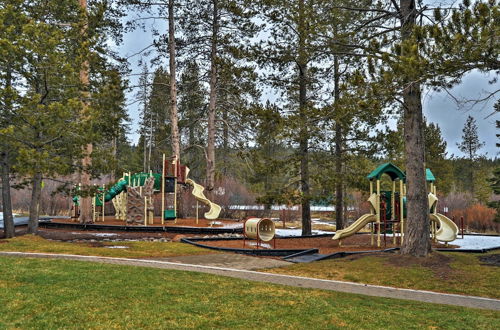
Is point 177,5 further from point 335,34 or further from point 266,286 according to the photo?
point 266,286

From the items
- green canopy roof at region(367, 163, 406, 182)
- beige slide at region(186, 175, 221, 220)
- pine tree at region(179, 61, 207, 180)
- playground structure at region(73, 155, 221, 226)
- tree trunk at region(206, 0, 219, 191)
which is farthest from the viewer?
pine tree at region(179, 61, 207, 180)

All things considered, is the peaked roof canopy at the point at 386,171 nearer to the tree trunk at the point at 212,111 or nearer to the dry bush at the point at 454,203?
the tree trunk at the point at 212,111

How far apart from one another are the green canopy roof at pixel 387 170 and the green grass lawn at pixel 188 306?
7.55 m

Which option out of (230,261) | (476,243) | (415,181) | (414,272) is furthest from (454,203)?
(230,261)

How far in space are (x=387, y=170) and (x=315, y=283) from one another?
7.88m

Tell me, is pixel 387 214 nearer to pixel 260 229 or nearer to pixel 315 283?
pixel 260 229

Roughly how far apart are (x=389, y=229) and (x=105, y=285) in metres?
12.6

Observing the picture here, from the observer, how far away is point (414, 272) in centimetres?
962

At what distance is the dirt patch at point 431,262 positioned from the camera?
381 inches

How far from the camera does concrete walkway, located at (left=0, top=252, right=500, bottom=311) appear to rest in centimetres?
737

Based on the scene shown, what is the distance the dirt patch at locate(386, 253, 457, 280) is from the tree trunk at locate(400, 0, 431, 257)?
0.24 m

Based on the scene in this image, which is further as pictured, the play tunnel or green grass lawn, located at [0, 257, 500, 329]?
the play tunnel

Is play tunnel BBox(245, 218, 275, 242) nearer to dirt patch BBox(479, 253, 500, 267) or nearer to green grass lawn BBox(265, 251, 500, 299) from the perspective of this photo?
green grass lawn BBox(265, 251, 500, 299)

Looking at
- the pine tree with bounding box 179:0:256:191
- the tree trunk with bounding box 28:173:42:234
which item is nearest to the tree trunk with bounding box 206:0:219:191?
the pine tree with bounding box 179:0:256:191
